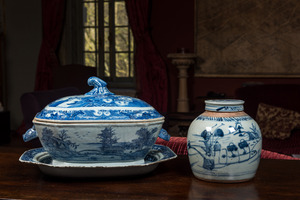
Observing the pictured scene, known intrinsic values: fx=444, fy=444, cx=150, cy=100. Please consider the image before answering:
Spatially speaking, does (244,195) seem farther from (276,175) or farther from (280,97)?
(280,97)

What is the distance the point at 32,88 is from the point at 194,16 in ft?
8.95

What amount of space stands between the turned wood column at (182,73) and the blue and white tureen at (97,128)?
4596 mm

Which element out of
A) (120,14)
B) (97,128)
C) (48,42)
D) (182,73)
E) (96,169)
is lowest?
(182,73)

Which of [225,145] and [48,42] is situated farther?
[48,42]

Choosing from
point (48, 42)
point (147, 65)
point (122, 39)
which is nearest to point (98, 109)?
point (147, 65)

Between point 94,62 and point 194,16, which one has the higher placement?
point 194,16

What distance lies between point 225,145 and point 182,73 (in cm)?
479

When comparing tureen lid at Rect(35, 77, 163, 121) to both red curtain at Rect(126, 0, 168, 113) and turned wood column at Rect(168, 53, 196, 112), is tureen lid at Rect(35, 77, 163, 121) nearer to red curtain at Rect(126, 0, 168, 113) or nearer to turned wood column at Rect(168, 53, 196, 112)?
turned wood column at Rect(168, 53, 196, 112)

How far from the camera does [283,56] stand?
573 cm

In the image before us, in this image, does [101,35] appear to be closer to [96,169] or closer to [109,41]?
[109,41]

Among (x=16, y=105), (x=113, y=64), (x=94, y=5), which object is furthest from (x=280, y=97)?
(x=16, y=105)

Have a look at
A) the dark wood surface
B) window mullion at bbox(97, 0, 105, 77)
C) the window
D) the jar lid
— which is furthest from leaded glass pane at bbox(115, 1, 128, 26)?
the jar lid

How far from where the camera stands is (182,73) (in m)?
5.80

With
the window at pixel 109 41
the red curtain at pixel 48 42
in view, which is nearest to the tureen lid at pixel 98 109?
the window at pixel 109 41
